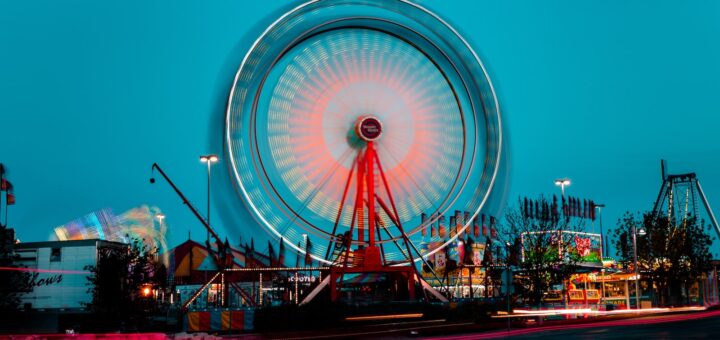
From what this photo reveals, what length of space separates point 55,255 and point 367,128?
1569 centimetres

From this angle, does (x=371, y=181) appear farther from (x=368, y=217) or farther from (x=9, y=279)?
(x=9, y=279)

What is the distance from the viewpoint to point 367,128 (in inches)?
1507

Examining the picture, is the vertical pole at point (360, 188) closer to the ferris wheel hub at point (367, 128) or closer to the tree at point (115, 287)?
the ferris wheel hub at point (367, 128)

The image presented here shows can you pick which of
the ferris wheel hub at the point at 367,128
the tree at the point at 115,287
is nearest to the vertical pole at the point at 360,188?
the ferris wheel hub at the point at 367,128

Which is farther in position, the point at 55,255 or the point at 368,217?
the point at 55,255

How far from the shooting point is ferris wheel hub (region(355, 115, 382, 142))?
38.2m

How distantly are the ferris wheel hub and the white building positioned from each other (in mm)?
14322

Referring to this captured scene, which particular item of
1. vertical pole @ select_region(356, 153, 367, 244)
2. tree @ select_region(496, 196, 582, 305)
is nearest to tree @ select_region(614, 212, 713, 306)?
tree @ select_region(496, 196, 582, 305)

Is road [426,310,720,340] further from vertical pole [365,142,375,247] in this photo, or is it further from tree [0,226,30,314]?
tree [0,226,30,314]

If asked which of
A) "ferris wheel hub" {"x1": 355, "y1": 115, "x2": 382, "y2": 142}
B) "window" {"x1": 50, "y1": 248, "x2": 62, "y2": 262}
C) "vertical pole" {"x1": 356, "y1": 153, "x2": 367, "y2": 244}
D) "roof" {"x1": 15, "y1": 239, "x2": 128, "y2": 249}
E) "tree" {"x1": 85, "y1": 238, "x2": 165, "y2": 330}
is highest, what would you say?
"ferris wheel hub" {"x1": 355, "y1": 115, "x2": 382, "y2": 142}

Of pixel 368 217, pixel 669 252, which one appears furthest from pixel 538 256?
pixel 669 252

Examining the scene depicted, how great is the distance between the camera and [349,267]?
142 feet

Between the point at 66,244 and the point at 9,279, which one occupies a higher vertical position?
the point at 66,244

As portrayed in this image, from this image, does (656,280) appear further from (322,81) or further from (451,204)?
(322,81)
